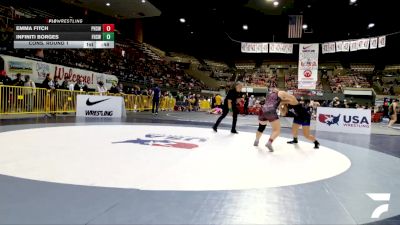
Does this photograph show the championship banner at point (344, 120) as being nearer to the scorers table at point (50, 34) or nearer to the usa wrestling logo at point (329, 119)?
the usa wrestling logo at point (329, 119)

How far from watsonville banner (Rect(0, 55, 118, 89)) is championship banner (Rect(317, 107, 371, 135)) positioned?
1250cm

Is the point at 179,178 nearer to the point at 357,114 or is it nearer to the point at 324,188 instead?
the point at 324,188

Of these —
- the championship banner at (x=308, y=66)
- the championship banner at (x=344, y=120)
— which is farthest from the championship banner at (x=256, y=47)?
the championship banner at (x=344, y=120)

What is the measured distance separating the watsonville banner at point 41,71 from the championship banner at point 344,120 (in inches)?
492

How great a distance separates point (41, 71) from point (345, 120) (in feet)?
49.7

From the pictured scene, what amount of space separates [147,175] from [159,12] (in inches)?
1123

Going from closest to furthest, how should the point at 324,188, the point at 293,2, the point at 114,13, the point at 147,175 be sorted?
the point at 324,188, the point at 147,175, the point at 293,2, the point at 114,13

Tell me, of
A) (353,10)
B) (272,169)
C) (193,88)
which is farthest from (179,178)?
(193,88)

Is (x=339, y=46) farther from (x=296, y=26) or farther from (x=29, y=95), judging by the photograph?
(x=29, y=95)

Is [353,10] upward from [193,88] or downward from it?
upward

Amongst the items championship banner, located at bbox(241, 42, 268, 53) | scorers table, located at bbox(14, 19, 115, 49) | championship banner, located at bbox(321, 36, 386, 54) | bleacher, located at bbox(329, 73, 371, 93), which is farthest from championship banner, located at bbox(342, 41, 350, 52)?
bleacher, located at bbox(329, 73, 371, 93)

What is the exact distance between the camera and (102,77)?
22.6 meters

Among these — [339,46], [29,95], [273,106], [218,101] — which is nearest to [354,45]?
[339,46]

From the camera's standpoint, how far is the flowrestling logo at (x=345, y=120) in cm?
1112
